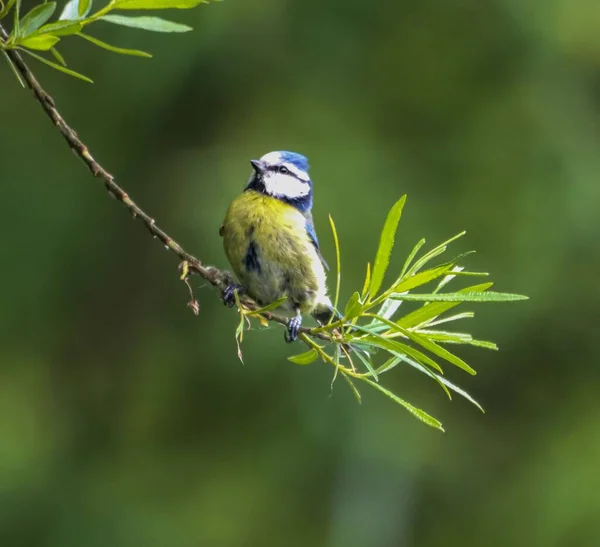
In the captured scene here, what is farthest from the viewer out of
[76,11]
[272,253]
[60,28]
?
[272,253]

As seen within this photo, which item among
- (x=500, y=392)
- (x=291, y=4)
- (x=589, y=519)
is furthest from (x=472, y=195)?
(x=589, y=519)

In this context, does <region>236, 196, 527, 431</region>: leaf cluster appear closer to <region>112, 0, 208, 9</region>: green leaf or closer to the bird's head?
<region>112, 0, 208, 9</region>: green leaf

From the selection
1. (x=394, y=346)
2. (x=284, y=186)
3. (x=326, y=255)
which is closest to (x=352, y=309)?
(x=394, y=346)

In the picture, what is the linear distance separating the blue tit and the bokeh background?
4.12 ft

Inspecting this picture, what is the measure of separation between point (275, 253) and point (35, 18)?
101cm

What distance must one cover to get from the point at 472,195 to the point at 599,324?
679 millimetres

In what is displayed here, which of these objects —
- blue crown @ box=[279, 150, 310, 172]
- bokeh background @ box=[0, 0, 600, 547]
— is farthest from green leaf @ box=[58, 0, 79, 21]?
bokeh background @ box=[0, 0, 600, 547]

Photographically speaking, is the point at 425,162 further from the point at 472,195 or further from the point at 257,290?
the point at 257,290

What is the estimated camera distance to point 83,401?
3961 millimetres

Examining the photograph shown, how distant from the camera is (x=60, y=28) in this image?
2.83 ft

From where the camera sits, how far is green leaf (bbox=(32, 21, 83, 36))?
0.86 m

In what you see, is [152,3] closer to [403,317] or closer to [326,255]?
[403,317]

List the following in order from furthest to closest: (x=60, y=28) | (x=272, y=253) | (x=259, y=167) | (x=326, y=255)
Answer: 1. (x=326, y=255)
2. (x=259, y=167)
3. (x=272, y=253)
4. (x=60, y=28)

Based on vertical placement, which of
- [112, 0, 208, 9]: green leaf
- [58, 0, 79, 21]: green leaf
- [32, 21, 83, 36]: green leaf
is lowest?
[32, 21, 83, 36]: green leaf
